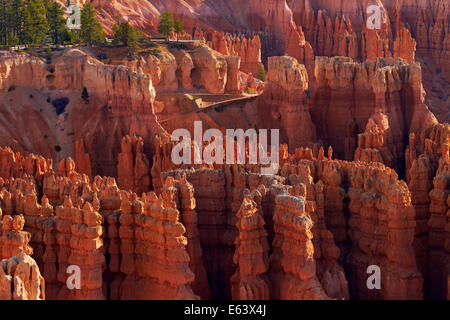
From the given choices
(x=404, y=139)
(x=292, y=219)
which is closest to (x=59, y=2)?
(x=404, y=139)

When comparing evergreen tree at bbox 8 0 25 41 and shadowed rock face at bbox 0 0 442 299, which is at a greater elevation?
evergreen tree at bbox 8 0 25 41

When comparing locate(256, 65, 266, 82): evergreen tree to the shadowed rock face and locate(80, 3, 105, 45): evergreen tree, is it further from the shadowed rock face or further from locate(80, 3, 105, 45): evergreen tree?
locate(80, 3, 105, 45): evergreen tree

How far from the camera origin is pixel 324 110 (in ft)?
275

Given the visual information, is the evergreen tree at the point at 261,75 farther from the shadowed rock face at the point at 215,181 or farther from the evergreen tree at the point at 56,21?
the evergreen tree at the point at 56,21

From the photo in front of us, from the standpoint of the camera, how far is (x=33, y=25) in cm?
9075

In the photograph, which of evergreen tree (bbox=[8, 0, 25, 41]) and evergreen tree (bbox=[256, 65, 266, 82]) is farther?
evergreen tree (bbox=[256, 65, 266, 82])

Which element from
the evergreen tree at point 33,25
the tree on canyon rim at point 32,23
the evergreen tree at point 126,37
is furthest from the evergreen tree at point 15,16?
the evergreen tree at point 126,37

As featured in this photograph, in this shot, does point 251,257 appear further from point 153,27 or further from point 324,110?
point 153,27

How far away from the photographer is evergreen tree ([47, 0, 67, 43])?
93375 mm

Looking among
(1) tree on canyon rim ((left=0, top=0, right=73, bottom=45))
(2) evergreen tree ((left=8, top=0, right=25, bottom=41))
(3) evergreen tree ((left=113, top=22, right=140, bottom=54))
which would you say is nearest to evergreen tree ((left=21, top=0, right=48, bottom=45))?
(1) tree on canyon rim ((left=0, top=0, right=73, bottom=45))

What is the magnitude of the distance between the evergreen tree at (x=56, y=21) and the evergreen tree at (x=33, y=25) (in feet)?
6.50

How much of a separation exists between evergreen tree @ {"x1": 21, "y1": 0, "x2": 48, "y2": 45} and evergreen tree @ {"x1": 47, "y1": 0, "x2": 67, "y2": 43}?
1.98m

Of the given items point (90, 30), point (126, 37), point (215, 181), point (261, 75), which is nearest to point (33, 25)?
point (90, 30)

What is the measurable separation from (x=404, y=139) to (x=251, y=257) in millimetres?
31575
